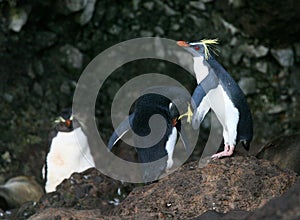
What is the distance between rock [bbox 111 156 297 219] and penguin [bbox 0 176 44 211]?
1.50 metres

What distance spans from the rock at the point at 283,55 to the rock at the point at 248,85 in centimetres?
28

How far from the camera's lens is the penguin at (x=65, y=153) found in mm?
4273

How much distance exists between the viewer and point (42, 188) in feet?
14.5

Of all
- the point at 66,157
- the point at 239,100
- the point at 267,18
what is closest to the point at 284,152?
the point at 239,100

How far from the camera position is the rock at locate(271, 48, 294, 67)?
17.7ft

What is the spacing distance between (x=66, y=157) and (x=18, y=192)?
42 centimetres

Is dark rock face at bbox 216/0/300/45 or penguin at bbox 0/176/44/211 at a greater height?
dark rock face at bbox 216/0/300/45

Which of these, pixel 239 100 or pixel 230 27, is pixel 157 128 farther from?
pixel 230 27

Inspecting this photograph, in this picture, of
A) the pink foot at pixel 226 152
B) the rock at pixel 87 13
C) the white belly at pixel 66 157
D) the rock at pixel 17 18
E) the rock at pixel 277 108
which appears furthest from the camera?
the rock at pixel 277 108

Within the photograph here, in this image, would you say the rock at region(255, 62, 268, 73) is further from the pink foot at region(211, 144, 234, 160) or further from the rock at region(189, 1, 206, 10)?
the pink foot at region(211, 144, 234, 160)

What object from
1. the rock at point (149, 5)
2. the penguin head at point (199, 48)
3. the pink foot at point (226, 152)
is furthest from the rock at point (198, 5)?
the pink foot at point (226, 152)

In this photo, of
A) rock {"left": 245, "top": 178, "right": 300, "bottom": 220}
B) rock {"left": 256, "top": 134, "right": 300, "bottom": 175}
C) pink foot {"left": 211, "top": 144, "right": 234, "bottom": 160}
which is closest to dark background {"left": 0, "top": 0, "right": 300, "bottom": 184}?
rock {"left": 256, "top": 134, "right": 300, "bottom": 175}

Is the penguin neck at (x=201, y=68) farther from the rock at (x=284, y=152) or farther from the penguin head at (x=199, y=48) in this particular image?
the rock at (x=284, y=152)

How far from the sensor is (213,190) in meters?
2.43
